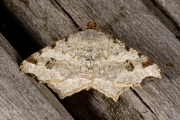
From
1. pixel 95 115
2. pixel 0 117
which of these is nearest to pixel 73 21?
pixel 95 115

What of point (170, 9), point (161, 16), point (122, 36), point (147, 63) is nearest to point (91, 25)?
point (122, 36)

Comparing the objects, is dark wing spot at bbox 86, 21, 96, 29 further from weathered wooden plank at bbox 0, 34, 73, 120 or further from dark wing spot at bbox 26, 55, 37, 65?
weathered wooden plank at bbox 0, 34, 73, 120

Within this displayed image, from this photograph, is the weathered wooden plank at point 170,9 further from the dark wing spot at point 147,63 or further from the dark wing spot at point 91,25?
the dark wing spot at point 91,25

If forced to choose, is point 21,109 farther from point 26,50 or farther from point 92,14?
point 92,14

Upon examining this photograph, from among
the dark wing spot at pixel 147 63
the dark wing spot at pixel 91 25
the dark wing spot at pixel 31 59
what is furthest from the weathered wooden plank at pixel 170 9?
the dark wing spot at pixel 31 59

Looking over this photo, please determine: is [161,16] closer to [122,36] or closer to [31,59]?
[122,36]

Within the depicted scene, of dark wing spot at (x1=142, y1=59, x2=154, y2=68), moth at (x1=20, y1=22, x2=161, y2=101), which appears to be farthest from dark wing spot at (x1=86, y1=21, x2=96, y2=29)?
dark wing spot at (x1=142, y1=59, x2=154, y2=68)
